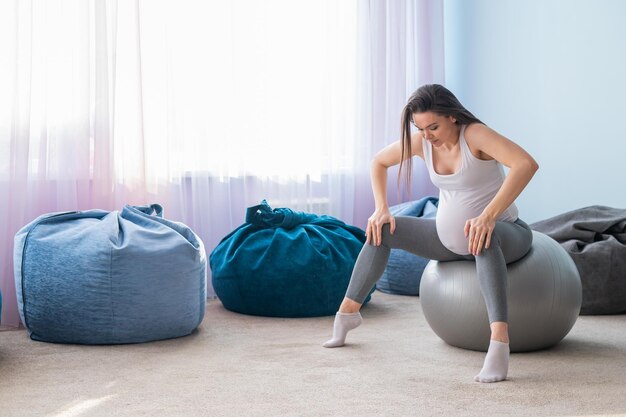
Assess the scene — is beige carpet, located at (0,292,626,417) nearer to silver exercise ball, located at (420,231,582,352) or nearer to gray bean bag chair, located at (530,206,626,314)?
silver exercise ball, located at (420,231,582,352)

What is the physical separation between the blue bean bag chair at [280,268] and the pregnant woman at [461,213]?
0.63 meters

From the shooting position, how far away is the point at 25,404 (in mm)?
2480

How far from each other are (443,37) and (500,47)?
44 cm

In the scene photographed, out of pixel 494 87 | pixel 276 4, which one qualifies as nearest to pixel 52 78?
pixel 276 4

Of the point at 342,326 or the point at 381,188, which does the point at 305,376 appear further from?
the point at 381,188

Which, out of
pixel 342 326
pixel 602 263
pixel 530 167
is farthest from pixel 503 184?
pixel 602 263

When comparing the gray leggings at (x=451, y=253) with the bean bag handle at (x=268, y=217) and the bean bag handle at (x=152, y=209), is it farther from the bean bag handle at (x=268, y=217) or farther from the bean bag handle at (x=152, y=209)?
the bean bag handle at (x=152, y=209)

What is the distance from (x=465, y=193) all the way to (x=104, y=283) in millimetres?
1386

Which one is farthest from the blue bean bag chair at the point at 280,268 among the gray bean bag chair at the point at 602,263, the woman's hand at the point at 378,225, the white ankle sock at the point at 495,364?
the white ankle sock at the point at 495,364

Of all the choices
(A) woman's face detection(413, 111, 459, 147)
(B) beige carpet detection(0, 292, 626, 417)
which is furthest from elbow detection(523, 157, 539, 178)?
(B) beige carpet detection(0, 292, 626, 417)

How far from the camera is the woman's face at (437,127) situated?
9.62 ft

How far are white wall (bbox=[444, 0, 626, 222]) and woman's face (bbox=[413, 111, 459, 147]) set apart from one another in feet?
4.70

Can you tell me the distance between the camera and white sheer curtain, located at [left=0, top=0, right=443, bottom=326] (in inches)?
153

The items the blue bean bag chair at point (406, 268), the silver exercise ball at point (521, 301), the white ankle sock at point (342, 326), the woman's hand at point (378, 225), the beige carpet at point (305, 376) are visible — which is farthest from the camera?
the blue bean bag chair at point (406, 268)
